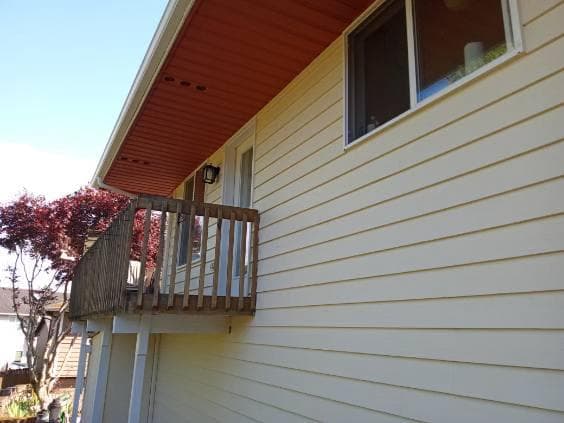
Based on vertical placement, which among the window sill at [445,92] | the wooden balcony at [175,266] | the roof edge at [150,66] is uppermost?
the roof edge at [150,66]

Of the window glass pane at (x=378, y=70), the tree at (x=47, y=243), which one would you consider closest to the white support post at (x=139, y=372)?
the window glass pane at (x=378, y=70)

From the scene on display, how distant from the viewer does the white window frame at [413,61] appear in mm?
2180

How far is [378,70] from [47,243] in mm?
11849

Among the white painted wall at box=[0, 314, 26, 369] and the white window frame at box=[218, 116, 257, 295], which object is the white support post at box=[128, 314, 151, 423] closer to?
the white window frame at box=[218, 116, 257, 295]

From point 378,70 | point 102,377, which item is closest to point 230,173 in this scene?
point 378,70

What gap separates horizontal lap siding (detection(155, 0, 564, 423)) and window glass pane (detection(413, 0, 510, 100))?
0.51 ft

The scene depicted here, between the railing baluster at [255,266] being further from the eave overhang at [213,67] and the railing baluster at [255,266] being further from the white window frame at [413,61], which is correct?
the white window frame at [413,61]

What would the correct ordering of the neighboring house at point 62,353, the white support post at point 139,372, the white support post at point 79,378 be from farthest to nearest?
the neighboring house at point 62,353, the white support post at point 79,378, the white support post at point 139,372

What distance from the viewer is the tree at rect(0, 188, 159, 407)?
40.5 feet

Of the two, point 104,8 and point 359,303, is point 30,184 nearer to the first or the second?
point 104,8

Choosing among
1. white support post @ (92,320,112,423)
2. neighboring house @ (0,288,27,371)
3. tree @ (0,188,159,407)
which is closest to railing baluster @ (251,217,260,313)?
white support post @ (92,320,112,423)

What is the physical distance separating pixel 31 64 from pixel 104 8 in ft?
10.1

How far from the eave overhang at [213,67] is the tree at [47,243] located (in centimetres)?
680

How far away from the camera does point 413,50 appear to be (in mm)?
2855
